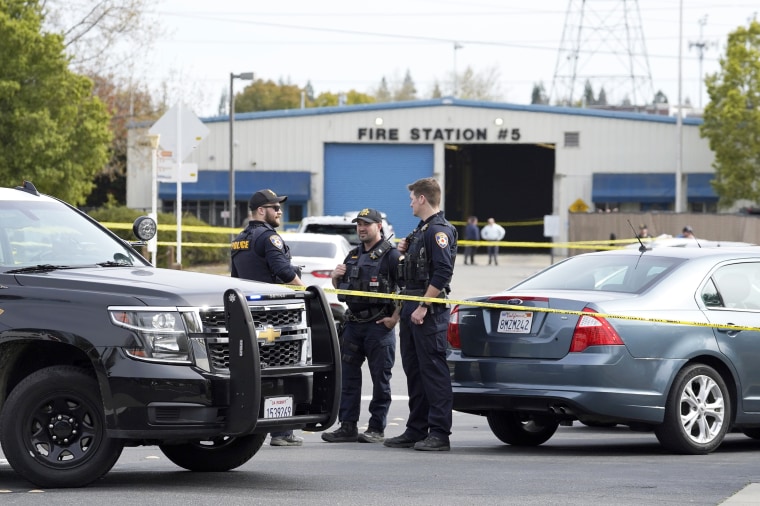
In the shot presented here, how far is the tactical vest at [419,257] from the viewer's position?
10.5 meters

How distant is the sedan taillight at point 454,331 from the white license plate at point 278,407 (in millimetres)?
2521

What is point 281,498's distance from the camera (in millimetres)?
7875

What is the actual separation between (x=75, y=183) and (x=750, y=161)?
110 ft

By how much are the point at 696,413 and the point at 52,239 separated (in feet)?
15.0

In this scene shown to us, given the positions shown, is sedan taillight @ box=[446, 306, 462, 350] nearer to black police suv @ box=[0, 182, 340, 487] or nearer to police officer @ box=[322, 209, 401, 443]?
police officer @ box=[322, 209, 401, 443]

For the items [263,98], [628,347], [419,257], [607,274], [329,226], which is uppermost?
[263,98]

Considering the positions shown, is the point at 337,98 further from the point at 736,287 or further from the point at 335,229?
the point at 736,287

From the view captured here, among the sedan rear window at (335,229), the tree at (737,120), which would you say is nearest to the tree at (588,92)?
the tree at (737,120)

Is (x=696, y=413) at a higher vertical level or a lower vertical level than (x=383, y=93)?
lower

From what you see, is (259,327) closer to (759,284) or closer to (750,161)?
(759,284)

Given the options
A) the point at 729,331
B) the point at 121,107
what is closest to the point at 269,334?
the point at 729,331

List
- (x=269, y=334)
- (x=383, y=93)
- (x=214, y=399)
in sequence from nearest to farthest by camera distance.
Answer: (x=214, y=399) → (x=269, y=334) → (x=383, y=93)

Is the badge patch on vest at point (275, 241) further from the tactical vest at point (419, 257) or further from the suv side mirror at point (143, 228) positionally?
the suv side mirror at point (143, 228)

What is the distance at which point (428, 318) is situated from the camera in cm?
1037
